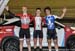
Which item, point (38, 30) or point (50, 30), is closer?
point (50, 30)

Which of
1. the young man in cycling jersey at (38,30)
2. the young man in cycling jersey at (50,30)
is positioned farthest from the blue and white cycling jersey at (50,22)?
the young man in cycling jersey at (38,30)

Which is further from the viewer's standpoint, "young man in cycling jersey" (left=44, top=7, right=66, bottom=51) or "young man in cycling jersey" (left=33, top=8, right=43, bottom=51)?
"young man in cycling jersey" (left=33, top=8, right=43, bottom=51)

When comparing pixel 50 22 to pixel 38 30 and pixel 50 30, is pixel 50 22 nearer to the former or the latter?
pixel 50 30

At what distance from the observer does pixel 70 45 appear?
14578mm

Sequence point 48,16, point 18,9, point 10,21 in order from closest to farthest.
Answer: point 48,16 → point 10,21 → point 18,9

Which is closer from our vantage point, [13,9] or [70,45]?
[70,45]

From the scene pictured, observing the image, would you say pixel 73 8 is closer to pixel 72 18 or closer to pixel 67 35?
pixel 72 18

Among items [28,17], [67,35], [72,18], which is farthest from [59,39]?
[72,18]

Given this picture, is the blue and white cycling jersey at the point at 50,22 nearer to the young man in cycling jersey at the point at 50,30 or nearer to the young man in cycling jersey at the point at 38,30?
the young man in cycling jersey at the point at 50,30

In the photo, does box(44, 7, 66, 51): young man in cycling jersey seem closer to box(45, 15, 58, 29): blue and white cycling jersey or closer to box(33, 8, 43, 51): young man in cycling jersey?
box(45, 15, 58, 29): blue and white cycling jersey

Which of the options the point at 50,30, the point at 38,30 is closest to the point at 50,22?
the point at 50,30

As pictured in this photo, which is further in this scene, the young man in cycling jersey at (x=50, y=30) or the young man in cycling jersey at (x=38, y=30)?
the young man in cycling jersey at (x=38, y=30)

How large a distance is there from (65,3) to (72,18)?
789 millimetres

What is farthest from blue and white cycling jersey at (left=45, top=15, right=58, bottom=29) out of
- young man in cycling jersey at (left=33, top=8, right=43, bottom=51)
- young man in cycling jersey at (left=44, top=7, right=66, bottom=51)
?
young man in cycling jersey at (left=33, top=8, right=43, bottom=51)
